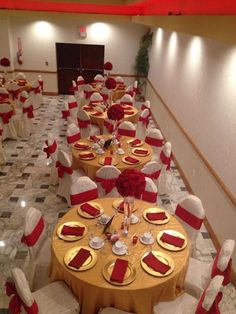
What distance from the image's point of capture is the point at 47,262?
132 inches

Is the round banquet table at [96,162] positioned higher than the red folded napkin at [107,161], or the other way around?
the red folded napkin at [107,161]

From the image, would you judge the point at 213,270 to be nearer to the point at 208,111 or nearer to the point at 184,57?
the point at 208,111

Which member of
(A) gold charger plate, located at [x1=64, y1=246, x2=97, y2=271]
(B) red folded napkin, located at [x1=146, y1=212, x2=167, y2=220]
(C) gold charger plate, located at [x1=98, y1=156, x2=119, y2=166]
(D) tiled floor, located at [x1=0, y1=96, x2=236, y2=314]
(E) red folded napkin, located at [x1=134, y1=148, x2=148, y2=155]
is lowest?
(D) tiled floor, located at [x1=0, y1=96, x2=236, y2=314]

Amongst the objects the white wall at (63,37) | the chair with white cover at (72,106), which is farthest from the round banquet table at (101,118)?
the white wall at (63,37)

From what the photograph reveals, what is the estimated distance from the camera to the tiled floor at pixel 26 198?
3986mm

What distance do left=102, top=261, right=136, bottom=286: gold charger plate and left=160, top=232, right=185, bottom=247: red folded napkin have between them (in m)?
0.51

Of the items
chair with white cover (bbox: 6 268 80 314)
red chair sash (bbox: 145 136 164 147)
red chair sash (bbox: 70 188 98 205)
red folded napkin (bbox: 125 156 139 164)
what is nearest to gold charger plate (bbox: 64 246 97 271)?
chair with white cover (bbox: 6 268 80 314)

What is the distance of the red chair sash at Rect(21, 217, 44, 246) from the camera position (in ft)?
10.5

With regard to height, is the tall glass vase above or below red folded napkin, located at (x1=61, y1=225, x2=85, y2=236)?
above

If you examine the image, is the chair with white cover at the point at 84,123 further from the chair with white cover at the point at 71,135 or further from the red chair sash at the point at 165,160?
the red chair sash at the point at 165,160

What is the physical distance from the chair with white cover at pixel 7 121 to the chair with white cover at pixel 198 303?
5.76 metres

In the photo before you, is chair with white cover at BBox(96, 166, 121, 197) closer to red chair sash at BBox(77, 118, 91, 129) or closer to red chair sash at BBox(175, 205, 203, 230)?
red chair sash at BBox(175, 205, 203, 230)

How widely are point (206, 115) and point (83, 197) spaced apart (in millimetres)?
2563

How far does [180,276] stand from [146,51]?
A: 983 centimetres
